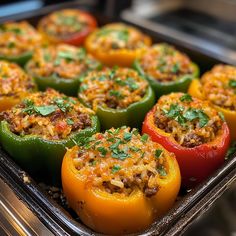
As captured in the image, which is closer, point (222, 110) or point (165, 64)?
point (222, 110)

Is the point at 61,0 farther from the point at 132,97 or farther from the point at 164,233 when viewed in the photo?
the point at 164,233

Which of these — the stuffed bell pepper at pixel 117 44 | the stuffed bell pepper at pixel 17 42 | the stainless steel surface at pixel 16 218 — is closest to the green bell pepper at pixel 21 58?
the stuffed bell pepper at pixel 17 42

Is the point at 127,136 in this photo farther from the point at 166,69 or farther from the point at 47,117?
the point at 166,69


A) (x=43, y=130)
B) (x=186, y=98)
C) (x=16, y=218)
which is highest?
(x=186, y=98)

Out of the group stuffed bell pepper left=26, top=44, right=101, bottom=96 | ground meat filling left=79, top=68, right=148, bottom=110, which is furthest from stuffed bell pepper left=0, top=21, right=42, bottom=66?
ground meat filling left=79, top=68, right=148, bottom=110

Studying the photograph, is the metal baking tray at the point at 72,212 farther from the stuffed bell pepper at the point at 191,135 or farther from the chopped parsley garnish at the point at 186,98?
the chopped parsley garnish at the point at 186,98

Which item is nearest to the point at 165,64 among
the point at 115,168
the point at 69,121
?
the point at 69,121
